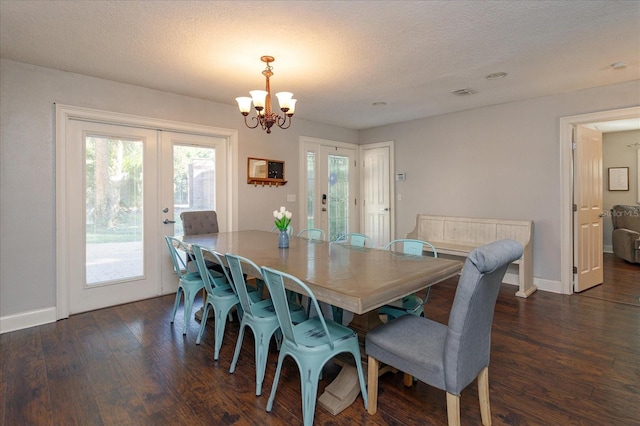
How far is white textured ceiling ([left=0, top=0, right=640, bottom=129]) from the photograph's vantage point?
212cm

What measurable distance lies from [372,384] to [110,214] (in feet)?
10.7

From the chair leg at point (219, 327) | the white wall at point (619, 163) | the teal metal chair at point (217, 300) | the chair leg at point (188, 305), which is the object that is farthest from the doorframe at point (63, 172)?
the white wall at point (619, 163)

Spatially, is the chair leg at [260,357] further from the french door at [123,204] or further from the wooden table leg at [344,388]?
the french door at [123,204]

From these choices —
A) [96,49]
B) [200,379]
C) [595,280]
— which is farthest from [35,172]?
[595,280]

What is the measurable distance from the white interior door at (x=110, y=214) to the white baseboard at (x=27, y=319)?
0.20 metres

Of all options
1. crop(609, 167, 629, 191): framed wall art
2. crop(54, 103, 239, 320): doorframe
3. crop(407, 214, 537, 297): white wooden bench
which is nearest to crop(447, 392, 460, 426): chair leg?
crop(407, 214, 537, 297): white wooden bench

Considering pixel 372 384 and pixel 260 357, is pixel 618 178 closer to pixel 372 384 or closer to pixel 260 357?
pixel 372 384

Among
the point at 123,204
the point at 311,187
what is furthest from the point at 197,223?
the point at 311,187

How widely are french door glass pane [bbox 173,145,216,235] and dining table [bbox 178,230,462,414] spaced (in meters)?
1.55

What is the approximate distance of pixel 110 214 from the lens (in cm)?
356

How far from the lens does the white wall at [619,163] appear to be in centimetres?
609

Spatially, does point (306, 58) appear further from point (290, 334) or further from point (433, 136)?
point (433, 136)

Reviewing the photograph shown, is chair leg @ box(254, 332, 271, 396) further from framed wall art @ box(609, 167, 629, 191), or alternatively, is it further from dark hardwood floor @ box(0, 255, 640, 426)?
framed wall art @ box(609, 167, 629, 191)

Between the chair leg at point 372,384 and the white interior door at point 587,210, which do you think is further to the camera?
the white interior door at point 587,210
